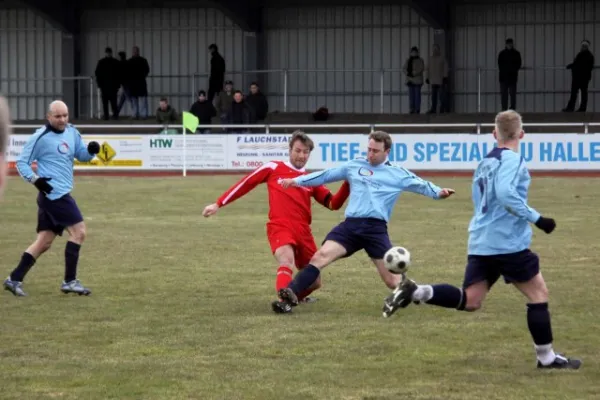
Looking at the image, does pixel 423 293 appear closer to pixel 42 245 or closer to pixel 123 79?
pixel 42 245

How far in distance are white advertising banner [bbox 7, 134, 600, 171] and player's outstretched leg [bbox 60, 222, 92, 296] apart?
17977 mm

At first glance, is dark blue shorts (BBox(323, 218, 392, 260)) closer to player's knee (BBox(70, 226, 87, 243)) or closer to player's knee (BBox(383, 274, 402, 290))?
player's knee (BBox(383, 274, 402, 290))

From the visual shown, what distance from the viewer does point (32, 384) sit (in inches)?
294

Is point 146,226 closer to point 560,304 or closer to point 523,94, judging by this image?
point 560,304

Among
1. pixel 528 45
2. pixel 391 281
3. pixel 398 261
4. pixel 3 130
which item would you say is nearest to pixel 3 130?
pixel 3 130

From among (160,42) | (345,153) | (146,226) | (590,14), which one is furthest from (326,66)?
(146,226)

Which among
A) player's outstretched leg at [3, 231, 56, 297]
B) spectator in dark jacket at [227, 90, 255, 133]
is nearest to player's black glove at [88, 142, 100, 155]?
player's outstretched leg at [3, 231, 56, 297]

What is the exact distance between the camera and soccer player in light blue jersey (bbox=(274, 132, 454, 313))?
988 cm

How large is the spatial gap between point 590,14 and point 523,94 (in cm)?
307

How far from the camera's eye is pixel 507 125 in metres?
7.53

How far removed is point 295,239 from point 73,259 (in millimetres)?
2158

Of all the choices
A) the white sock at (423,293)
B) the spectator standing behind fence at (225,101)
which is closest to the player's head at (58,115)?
the white sock at (423,293)

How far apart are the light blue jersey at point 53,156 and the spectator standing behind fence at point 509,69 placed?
83.9 feet

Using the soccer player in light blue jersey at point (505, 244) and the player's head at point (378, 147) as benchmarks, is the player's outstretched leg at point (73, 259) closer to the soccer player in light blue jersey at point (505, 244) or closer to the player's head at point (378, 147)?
the player's head at point (378, 147)
